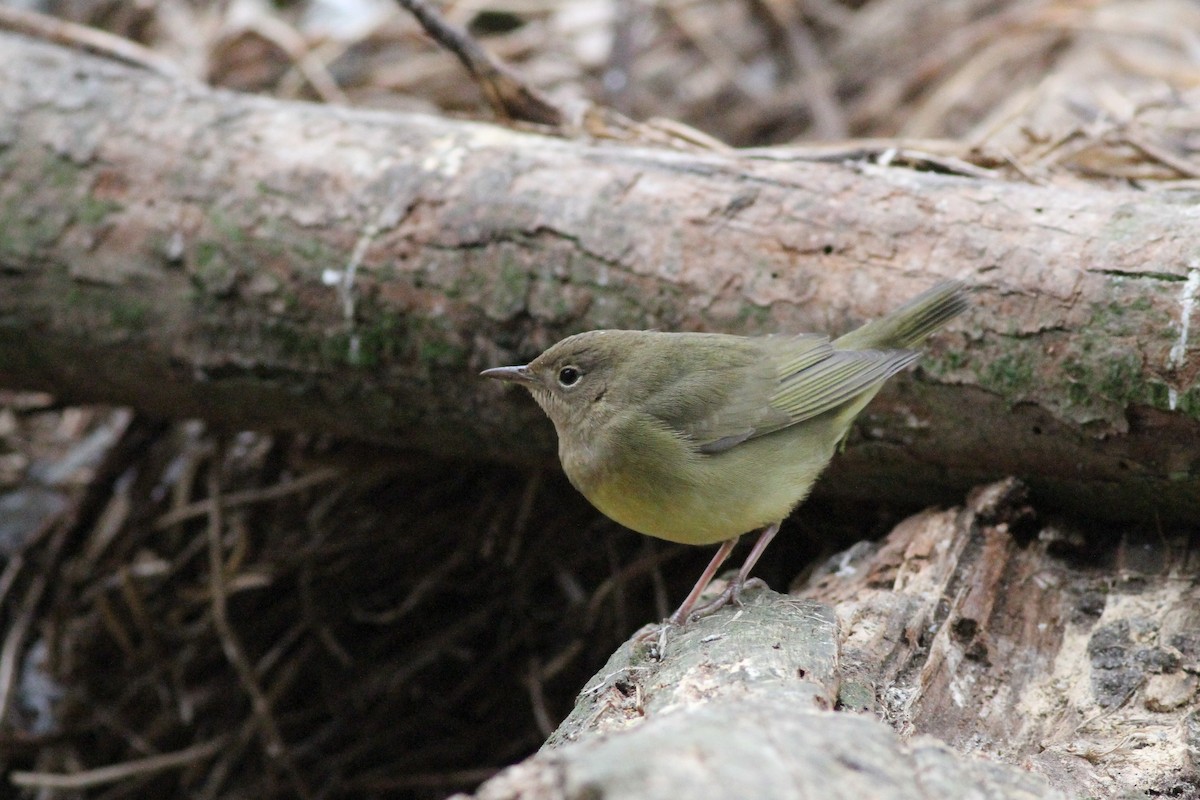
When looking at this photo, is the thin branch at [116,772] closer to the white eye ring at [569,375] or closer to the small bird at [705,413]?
the small bird at [705,413]

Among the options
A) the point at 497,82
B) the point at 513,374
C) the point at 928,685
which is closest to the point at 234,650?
the point at 513,374

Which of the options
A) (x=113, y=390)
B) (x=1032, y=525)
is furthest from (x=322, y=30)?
(x=1032, y=525)

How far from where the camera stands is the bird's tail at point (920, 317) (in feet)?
10.6

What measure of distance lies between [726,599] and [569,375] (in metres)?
0.85

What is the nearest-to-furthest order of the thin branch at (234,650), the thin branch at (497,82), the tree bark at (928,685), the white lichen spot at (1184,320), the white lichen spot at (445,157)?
1. the tree bark at (928,685)
2. the white lichen spot at (1184,320)
3. the white lichen spot at (445,157)
4. the thin branch at (497,82)
5. the thin branch at (234,650)

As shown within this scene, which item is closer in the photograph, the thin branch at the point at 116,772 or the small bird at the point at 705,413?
the small bird at the point at 705,413

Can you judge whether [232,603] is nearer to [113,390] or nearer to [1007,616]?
[113,390]

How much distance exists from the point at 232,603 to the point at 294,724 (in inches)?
21.8

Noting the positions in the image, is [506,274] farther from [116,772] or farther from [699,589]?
[116,772]

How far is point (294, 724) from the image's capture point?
15.6 feet

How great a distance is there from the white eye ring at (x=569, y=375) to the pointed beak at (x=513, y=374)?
0.30ft

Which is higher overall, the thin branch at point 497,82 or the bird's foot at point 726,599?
the thin branch at point 497,82

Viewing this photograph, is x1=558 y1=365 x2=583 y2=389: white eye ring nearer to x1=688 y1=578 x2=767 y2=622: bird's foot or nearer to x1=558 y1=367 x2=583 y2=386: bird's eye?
x1=558 y1=367 x2=583 y2=386: bird's eye

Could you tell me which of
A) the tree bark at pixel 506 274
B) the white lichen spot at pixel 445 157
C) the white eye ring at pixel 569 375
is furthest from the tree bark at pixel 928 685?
the white lichen spot at pixel 445 157
